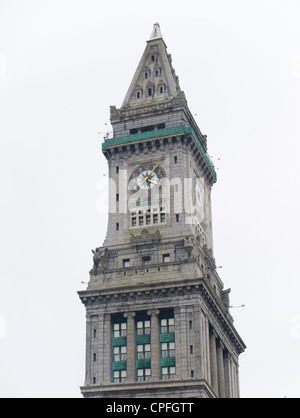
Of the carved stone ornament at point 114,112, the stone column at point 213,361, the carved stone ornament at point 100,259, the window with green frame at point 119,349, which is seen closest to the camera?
the window with green frame at point 119,349

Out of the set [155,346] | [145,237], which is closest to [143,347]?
[155,346]

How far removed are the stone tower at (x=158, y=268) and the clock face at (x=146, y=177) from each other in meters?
0.16

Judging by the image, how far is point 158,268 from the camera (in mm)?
134625

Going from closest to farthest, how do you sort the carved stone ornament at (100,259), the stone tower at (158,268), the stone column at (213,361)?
the stone tower at (158,268), the stone column at (213,361), the carved stone ornament at (100,259)

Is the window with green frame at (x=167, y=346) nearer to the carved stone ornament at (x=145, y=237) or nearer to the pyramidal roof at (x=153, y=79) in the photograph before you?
the carved stone ornament at (x=145, y=237)

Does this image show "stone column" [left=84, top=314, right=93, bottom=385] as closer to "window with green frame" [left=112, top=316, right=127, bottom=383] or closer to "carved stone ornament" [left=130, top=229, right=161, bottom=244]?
"window with green frame" [left=112, top=316, right=127, bottom=383]

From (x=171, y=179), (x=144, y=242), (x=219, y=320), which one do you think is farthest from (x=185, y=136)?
(x=219, y=320)

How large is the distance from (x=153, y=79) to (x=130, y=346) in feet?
160

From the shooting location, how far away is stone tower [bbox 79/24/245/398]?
128250 mm

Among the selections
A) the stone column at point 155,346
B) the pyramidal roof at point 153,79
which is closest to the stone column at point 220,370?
the stone column at point 155,346

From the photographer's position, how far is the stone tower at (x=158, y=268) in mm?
128250

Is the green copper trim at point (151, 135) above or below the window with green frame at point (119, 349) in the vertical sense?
above

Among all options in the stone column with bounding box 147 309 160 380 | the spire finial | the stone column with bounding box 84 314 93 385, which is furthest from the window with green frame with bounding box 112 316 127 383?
the spire finial

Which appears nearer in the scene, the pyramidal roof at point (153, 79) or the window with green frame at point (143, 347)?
the window with green frame at point (143, 347)
